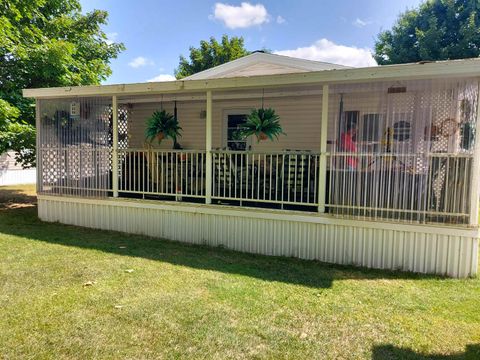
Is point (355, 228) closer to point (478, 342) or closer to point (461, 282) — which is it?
point (461, 282)

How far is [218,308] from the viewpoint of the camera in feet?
11.7

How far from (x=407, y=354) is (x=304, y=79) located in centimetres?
380

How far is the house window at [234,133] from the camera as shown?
9.67m

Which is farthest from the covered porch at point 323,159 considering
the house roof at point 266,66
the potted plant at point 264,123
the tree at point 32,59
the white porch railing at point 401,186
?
the tree at point 32,59

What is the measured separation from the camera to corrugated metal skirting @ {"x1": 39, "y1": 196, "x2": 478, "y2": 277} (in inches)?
187

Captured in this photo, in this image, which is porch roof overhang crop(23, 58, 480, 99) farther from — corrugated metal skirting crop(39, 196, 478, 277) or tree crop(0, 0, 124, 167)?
tree crop(0, 0, 124, 167)

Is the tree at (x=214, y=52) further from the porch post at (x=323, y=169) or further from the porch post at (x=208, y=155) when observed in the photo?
the porch post at (x=323, y=169)

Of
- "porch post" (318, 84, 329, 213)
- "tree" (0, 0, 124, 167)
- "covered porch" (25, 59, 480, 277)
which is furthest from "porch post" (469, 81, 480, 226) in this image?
"tree" (0, 0, 124, 167)

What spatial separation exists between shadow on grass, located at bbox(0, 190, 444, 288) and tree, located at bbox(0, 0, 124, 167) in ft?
9.01

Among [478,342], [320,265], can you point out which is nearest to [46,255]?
[320,265]

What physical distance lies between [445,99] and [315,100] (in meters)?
4.34

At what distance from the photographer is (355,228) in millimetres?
5184

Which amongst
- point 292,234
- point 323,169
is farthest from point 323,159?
point 292,234

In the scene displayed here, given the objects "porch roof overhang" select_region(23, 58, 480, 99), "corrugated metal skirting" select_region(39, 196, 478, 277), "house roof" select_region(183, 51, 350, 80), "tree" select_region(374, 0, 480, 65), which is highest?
"tree" select_region(374, 0, 480, 65)
